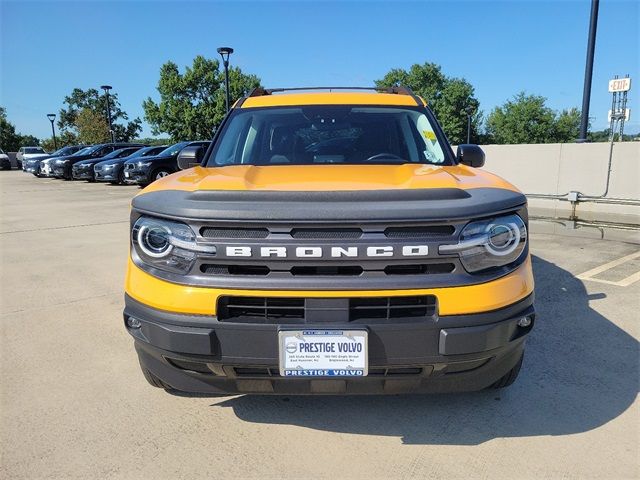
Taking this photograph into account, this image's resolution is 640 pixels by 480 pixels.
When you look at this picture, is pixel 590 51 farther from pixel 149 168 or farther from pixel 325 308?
pixel 149 168

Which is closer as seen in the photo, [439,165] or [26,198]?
[439,165]

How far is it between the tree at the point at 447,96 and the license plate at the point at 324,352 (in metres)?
75.3

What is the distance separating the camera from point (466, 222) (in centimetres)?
209

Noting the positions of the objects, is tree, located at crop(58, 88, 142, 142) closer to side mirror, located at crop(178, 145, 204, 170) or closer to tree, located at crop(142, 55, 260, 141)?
tree, located at crop(142, 55, 260, 141)

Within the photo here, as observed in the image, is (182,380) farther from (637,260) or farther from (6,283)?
(637,260)

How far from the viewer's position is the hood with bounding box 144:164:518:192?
2.26 meters

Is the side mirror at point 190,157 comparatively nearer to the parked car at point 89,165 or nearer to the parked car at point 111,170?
the parked car at point 111,170

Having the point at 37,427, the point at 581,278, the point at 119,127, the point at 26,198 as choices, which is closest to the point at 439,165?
the point at 37,427

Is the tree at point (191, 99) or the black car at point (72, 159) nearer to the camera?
the black car at point (72, 159)

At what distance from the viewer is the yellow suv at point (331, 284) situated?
2.04 m

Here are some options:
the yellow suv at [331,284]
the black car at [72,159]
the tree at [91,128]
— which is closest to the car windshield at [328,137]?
the yellow suv at [331,284]

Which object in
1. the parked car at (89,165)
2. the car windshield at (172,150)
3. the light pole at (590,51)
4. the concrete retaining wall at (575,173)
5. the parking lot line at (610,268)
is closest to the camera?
the parking lot line at (610,268)

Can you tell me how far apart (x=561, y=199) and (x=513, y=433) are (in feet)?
28.3

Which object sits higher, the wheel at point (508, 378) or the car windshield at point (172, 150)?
the car windshield at point (172, 150)
